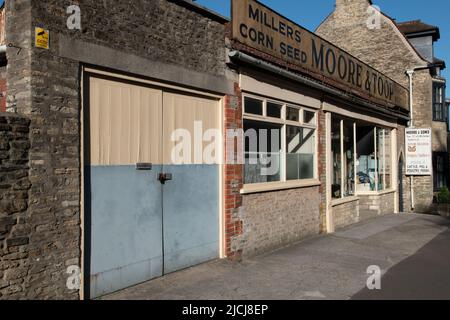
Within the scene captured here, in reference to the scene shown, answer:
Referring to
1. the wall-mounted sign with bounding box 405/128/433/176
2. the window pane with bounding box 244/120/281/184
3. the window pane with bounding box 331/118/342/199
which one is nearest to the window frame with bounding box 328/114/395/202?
the window pane with bounding box 331/118/342/199

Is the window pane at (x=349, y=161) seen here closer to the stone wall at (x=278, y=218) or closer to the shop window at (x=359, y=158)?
the shop window at (x=359, y=158)

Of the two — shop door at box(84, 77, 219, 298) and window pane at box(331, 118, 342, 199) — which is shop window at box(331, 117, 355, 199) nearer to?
window pane at box(331, 118, 342, 199)

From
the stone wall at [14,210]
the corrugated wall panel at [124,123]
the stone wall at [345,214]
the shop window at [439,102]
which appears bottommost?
the stone wall at [345,214]

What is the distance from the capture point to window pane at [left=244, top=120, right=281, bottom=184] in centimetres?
820

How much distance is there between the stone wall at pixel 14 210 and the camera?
4.38 metres

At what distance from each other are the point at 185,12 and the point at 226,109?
173cm

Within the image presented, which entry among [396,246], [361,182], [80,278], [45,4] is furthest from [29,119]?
[361,182]

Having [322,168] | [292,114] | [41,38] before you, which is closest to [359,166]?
[322,168]

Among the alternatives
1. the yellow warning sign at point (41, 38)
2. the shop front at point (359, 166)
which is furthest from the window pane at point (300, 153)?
the yellow warning sign at point (41, 38)

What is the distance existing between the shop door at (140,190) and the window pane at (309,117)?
142 inches

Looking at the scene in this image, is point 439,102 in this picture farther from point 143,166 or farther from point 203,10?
point 143,166

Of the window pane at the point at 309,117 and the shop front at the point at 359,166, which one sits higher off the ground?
the window pane at the point at 309,117

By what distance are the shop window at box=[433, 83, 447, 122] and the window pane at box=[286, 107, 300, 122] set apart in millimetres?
14988
